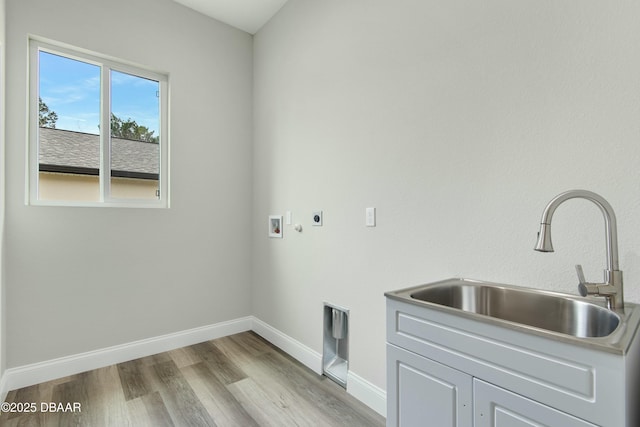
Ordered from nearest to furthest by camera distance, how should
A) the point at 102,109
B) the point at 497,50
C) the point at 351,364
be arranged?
1. the point at 497,50
2. the point at 351,364
3. the point at 102,109

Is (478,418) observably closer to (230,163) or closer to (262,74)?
(230,163)

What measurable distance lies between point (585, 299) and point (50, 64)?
3.67 meters

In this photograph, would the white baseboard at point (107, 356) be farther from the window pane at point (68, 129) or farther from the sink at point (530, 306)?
the sink at point (530, 306)

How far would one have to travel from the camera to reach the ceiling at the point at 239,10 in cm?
281

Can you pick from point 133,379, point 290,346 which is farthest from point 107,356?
point 290,346

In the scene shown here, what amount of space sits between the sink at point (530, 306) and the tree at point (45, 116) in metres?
2.90

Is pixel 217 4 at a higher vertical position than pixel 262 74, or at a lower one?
higher

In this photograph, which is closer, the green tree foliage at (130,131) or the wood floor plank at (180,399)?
the wood floor plank at (180,399)

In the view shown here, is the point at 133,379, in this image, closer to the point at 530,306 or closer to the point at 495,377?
the point at 495,377

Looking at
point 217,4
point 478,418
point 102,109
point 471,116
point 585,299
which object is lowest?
point 478,418

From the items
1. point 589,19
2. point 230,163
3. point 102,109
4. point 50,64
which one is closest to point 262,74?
point 230,163

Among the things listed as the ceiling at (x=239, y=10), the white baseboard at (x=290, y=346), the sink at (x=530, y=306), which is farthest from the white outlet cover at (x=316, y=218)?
→ the ceiling at (x=239, y=10)

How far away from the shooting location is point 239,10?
9.60 feet

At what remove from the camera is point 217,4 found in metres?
2.85
